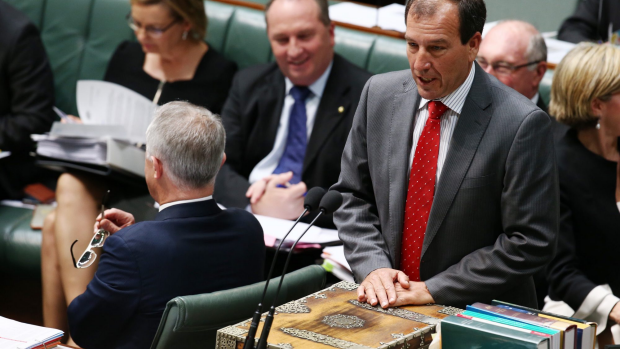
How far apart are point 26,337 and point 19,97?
7.45 feet

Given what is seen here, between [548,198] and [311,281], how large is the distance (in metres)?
0.70

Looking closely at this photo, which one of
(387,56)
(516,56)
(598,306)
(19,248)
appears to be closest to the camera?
(598,306)

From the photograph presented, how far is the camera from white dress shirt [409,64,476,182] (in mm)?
2082

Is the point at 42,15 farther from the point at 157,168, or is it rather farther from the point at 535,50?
the point at 535,50

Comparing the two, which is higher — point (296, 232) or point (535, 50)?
point (535, 50)

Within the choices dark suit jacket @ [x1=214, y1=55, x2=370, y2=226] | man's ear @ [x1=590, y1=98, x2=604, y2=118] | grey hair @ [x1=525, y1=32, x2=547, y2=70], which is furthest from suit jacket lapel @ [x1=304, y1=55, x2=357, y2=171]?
man's ear @ [x1=590, y1=98, x2=604, y2=118]

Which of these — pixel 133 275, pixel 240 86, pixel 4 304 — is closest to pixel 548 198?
pixel 133 275

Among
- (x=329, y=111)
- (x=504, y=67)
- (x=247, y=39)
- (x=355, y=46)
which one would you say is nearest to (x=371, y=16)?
(x=355, y=46)

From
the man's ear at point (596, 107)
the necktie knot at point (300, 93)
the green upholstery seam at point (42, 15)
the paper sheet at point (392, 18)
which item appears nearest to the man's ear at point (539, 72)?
the man's ear at point (596, 107)

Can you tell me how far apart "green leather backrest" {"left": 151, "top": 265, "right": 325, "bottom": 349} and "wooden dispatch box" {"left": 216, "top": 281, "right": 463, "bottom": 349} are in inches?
7.7

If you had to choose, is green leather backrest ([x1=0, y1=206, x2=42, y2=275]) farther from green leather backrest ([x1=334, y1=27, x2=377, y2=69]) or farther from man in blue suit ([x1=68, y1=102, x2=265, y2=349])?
green leather backrest ([x1=334, y1=27, x2=377, y2=69])

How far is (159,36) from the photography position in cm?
381

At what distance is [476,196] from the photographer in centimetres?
204

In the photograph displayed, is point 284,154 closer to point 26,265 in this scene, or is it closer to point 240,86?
point 240,86
